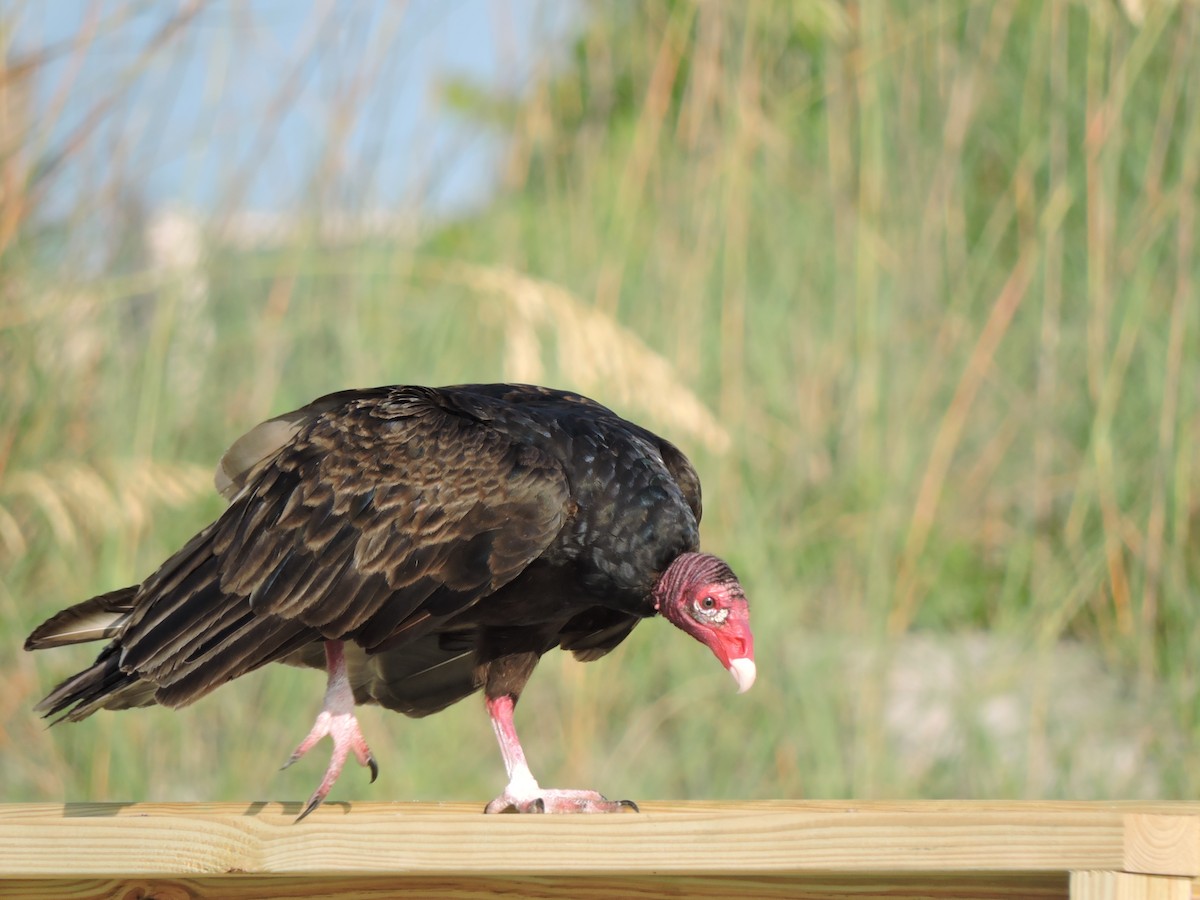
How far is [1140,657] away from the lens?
3656 millimetres

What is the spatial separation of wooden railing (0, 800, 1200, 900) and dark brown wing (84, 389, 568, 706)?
1.28ft

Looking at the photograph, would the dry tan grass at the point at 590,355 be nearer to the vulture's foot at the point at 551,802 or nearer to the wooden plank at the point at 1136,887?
the vulture's foot at the point at 551,802

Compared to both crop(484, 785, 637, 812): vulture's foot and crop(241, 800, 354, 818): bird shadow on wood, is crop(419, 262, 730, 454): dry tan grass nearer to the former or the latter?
crop(484, 785, 637, 812): vulture's foot

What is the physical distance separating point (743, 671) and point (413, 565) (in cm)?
50

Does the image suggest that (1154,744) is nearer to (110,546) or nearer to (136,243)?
(110,546)

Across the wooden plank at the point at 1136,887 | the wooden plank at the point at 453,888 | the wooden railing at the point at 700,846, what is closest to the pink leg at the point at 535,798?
the wooden plank at the point at 453,888

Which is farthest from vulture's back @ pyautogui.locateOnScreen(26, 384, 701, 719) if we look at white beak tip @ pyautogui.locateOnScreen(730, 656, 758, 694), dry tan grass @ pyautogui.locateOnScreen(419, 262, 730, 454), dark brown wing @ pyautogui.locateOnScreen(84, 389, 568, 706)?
dry tan grass @ pyautogui.locateOnScreen(419, 262, 730, 454)

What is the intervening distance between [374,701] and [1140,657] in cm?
193

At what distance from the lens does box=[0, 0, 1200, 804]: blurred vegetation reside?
3.58 meters

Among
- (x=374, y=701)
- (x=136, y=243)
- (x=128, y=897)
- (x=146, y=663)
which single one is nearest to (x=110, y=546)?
(x=136, y=243)

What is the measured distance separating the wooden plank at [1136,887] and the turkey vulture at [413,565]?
0.73 metres

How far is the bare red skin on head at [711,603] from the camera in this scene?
7.47ft

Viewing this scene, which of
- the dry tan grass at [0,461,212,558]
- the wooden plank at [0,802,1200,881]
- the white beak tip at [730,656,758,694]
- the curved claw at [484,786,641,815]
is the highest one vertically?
the dry tan grass at [0,461,212,558]

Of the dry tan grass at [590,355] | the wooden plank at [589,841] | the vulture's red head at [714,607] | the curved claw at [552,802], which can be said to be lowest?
the wooden plank at [589,841]
